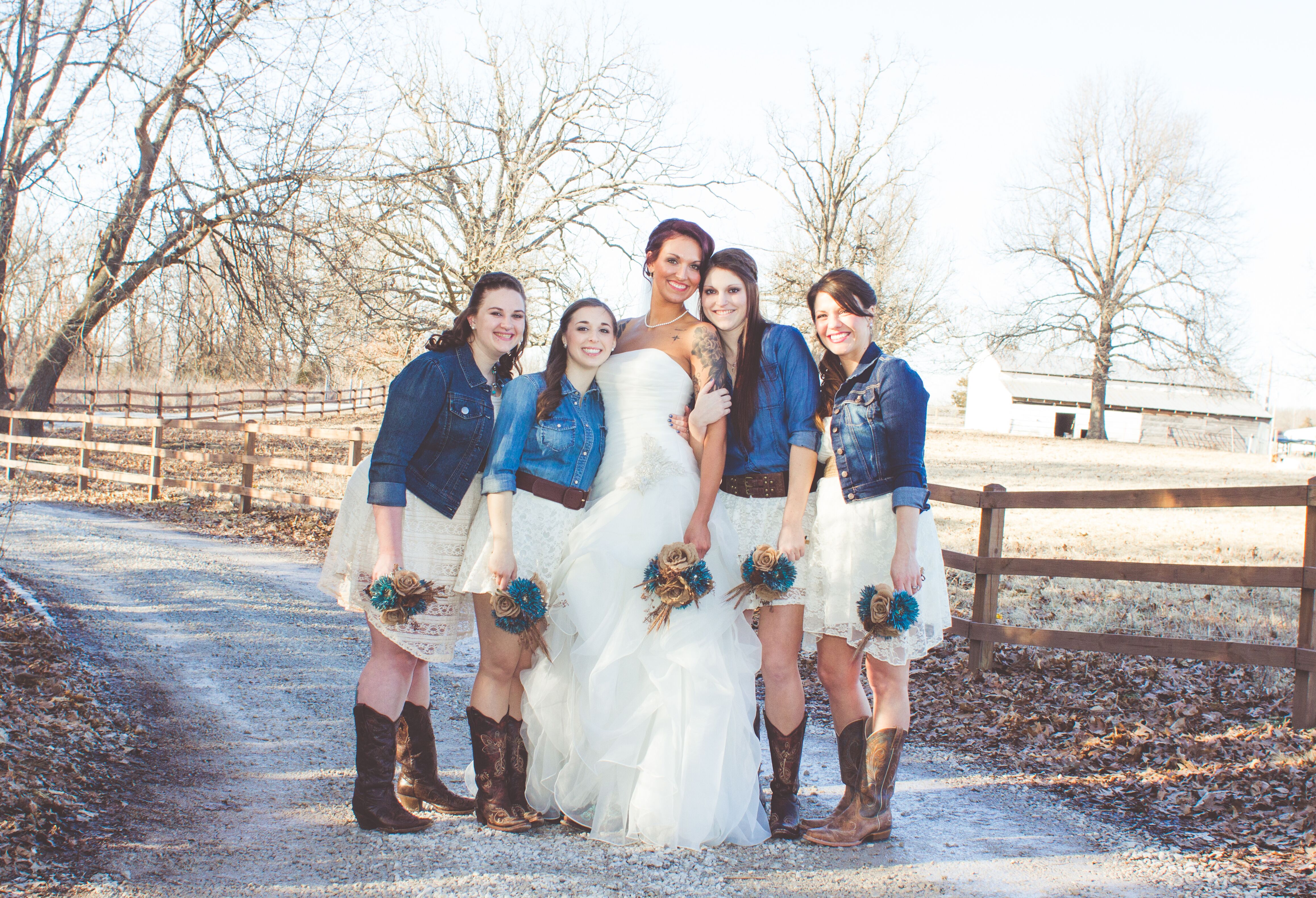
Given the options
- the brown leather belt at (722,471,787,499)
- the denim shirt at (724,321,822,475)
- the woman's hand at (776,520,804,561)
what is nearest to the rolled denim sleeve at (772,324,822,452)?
the denim shirt at (724,321,822,475)

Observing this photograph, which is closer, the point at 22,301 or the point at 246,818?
the point at 246,818

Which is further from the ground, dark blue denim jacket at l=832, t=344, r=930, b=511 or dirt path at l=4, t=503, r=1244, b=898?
dark blue denim jacket at l=832, t=344, r=930, b=511

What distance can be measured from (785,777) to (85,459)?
47.9 ft

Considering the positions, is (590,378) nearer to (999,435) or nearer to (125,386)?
(999,435)

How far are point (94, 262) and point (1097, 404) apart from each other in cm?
3400

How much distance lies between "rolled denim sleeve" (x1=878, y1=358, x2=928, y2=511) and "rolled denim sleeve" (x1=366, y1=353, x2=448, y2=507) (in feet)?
4.98

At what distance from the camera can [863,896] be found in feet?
8.64

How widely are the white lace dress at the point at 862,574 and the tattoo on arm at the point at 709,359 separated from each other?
414 millimetres

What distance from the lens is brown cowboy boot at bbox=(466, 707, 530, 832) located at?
3059mm

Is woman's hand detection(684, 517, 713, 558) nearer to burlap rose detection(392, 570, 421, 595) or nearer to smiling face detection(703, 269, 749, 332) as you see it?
smiling face detection(703, 269, 749, 332)

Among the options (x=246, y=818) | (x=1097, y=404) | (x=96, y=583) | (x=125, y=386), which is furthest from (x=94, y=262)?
(x=1097, y=404)

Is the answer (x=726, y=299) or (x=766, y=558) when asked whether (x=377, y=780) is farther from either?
(x=726, y=299)

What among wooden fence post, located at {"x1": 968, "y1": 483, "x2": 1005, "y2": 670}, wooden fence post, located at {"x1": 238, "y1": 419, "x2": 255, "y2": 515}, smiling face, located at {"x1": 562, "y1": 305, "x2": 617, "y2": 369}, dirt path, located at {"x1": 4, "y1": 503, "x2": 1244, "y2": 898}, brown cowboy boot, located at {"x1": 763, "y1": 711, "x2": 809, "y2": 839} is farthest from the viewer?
wooden fence post, located at {"x1": 238, "y1": 419, "x2": 255, "y2": 515}

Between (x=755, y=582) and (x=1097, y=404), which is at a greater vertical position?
(x=1097, y=404)
